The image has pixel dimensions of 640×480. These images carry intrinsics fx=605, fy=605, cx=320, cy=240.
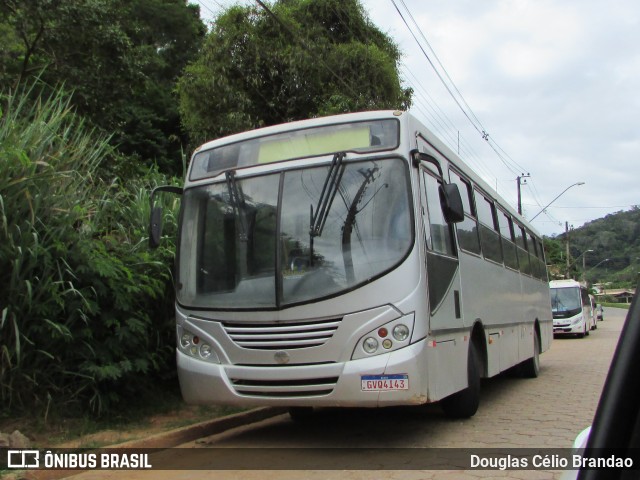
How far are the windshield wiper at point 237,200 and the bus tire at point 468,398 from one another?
2846mm

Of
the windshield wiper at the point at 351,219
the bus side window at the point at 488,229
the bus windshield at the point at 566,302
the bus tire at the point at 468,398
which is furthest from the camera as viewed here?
the bus windshield at the point at 566,302

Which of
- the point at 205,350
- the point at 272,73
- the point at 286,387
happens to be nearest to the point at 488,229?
the point at 286,387

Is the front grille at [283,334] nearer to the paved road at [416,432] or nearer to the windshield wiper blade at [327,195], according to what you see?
the windshield wiper blade at [327,195]

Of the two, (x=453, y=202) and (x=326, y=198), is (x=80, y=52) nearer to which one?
(x=326, y=198)

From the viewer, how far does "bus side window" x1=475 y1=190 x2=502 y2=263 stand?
27.6 ft

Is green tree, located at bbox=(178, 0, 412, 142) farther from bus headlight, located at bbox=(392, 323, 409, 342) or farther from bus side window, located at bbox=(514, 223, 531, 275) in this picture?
bus headlight, located at bbox=(392, 323, 409, 342)

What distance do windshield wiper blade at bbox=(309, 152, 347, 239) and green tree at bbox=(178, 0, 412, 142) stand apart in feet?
33.2

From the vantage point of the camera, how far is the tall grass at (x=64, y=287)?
19.7ft

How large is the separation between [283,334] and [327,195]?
53.1 inches

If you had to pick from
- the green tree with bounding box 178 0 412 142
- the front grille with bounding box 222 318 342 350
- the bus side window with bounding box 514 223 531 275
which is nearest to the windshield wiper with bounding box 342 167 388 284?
the front grille with bounding box 222 318 342 350

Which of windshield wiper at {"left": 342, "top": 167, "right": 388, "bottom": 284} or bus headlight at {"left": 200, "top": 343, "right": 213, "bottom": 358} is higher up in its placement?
windshield wiper at {"left": 342, "top": 167, "right": 388, "bottom": 284}

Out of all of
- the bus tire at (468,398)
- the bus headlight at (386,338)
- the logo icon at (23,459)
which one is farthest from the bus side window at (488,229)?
the logo icon at (23,459)

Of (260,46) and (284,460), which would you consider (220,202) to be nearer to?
(284,460)

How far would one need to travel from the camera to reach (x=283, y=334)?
213 inches
